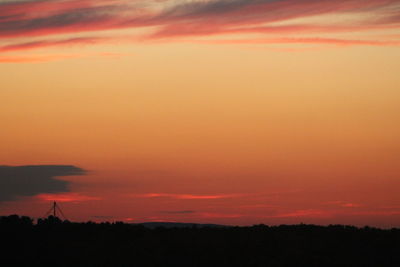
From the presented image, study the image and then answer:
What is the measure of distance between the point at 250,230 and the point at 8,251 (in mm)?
17687

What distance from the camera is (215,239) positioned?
195 ft

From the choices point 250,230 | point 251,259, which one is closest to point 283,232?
point 250,230

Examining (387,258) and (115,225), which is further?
(115,225)

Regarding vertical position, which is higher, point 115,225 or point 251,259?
point 115,225

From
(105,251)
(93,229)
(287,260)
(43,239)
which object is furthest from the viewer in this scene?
(93,229)

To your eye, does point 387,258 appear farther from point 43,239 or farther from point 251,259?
point 43,239

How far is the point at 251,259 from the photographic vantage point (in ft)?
171

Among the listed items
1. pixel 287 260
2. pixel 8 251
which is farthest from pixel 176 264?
pixel 8 251

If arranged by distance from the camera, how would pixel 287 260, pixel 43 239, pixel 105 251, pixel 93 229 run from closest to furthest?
pixel 287 260 → pixel 105 251 → pixel 43 239 → pixel 93 229

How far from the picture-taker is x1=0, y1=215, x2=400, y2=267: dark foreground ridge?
52.3 metres

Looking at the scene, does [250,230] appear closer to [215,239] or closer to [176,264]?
[215,239]

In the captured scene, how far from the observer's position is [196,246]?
56625 mm

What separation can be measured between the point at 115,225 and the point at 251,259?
20889 millimetres

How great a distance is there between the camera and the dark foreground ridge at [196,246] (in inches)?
2061
